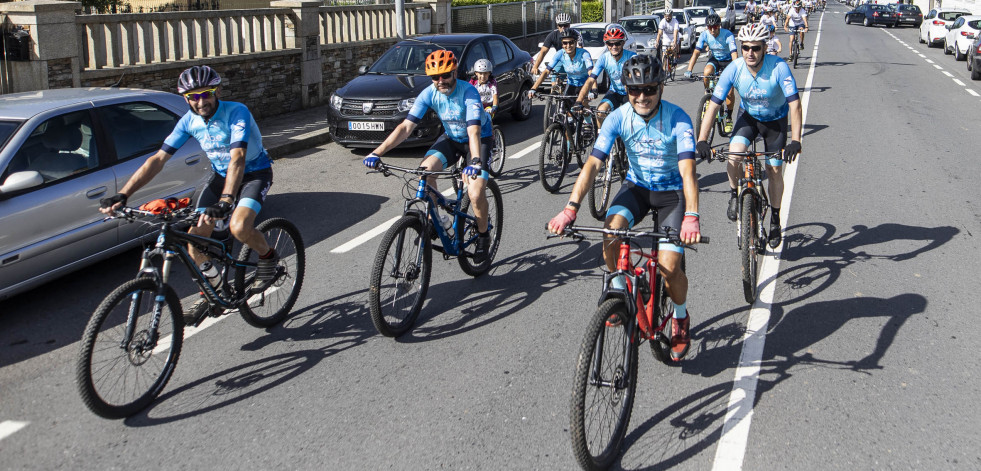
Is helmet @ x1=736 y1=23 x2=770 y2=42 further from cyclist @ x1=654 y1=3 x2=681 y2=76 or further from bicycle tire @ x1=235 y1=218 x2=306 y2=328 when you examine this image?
cyclist @ x1=654 y1=3 x2=681 y2=76

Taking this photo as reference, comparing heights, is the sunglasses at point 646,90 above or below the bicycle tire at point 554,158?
above

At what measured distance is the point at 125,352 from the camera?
468 centimetres

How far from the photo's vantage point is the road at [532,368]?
14.2 feet

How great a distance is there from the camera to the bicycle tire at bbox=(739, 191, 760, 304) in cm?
621

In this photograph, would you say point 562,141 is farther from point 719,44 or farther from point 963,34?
point 963,34

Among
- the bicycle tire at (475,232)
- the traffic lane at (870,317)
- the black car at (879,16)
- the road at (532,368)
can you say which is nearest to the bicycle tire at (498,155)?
the road at (532,368)

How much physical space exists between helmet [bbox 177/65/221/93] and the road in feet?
5.45

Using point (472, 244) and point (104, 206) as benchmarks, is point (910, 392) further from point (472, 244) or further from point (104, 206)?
point (104, 206)

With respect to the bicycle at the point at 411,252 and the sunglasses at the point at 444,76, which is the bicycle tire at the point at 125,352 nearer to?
the bicycle at the point at 411,252

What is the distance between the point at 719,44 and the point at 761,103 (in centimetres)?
664

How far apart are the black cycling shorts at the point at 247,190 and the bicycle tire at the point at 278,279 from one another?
201 millimetres

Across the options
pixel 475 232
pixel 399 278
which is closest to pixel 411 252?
pixel 399 278

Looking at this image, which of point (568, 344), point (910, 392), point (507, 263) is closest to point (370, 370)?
point (568, 344)

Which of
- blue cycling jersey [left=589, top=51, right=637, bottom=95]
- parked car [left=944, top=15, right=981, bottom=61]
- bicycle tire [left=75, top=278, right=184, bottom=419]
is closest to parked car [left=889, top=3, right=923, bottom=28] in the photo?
parked car [left=944, top=15, right=981, bottom=61]
